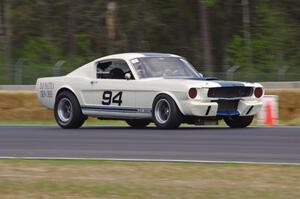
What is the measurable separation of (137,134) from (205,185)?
6287 mm

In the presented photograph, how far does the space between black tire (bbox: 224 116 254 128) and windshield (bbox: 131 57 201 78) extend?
103cm

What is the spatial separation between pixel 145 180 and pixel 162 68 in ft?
25.4

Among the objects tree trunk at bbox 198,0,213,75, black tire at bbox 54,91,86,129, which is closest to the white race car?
black tire at bbox 54,91,86,129

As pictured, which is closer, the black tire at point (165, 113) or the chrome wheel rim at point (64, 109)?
the black tire at point (165, 113)

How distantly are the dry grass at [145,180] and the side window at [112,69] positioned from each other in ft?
21.2

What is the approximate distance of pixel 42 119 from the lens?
22.8m

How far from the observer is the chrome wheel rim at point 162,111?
16047 mm

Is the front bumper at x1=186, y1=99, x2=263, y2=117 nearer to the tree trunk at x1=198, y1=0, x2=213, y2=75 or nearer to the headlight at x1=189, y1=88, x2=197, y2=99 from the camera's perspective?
the headlight at x1=189, y1=88, x2=197, y2=99

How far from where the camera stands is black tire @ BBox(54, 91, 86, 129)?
17484mm

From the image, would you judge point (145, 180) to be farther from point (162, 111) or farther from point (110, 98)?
point (110, 98)

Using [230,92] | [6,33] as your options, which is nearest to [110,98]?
[230,92]

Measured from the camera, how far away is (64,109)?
17781 millimetres

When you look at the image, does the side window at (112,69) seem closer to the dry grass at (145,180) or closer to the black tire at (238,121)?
the black tire at (238,121)

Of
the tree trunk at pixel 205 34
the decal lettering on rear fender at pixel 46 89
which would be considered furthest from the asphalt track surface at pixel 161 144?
the tree trunk at pixel 205 34
